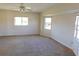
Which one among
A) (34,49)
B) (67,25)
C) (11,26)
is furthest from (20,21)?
(67,25)

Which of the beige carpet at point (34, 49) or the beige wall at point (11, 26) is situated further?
the beige wall at point (11, 26)

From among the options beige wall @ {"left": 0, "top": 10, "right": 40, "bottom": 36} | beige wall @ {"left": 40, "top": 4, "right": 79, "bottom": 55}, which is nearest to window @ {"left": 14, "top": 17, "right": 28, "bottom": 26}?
beige wall @ {"left": 0, "top": 10, "right": 40, "bottom": 36}

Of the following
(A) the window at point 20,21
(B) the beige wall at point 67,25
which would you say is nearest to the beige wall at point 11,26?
(A) the window at point 20,21

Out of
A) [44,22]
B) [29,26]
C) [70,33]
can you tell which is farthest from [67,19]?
[29,26]

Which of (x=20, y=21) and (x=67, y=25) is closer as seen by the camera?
(x=67, y=25)

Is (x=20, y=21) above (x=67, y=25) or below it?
above

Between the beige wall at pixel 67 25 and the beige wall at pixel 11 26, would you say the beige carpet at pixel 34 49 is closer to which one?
the beige wall at pixel 67 25

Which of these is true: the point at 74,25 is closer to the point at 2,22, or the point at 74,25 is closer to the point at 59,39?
the point at 59,39

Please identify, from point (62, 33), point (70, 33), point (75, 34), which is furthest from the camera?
point (62, 33)

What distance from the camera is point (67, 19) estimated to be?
3979 mm

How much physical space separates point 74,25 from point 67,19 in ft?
1.91

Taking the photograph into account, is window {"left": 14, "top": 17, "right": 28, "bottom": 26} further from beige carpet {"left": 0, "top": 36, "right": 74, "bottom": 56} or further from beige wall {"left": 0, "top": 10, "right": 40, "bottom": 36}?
beige carpet {"left": 0, "top": 36, "right": 74, "bottom": 56}

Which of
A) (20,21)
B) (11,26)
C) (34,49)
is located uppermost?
(20,21)

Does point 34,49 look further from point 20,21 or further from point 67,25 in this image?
point 20,21
